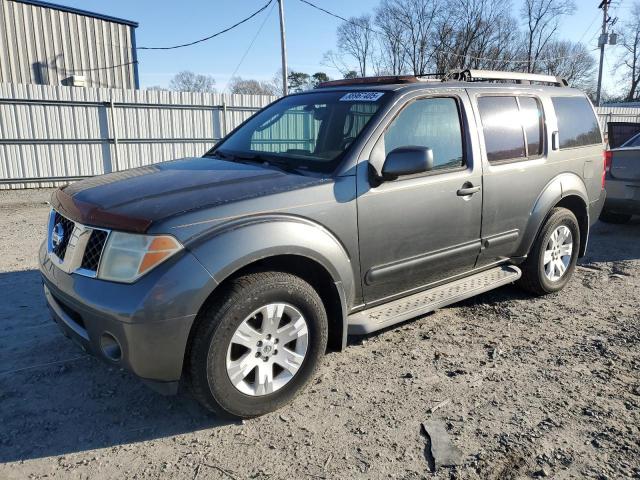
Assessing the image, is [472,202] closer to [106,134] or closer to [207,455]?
[207,455]

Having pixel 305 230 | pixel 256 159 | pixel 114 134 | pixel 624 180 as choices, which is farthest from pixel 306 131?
pixel 114 134

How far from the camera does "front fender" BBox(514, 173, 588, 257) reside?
14.4 feet

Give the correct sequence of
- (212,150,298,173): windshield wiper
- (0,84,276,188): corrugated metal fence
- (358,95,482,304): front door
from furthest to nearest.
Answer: (0,84,276,188): corrugated metal fence < (212,150,298,173): windshield wiper < (358,95,482,304): front door

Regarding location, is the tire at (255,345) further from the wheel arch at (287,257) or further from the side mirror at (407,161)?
the side mirror at (407,161)

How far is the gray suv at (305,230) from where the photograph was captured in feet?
8.27

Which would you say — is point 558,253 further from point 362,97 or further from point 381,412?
point 381,412

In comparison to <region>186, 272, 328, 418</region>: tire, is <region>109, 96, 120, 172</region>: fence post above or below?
above

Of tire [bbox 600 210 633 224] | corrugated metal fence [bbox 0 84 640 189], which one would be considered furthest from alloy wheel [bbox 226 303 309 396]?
corrugated metal fence [bbox 0 84 640 189]

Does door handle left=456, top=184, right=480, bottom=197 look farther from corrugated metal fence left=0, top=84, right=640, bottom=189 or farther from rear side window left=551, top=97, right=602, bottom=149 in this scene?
corrugated metal fence left=0, top=84, right=640, bottom=189

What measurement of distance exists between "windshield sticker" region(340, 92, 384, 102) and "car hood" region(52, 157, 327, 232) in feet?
2.73

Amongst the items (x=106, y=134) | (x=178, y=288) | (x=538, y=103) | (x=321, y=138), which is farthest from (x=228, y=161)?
(x=106, y=134)

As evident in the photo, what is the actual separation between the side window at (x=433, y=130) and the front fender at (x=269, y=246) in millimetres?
823

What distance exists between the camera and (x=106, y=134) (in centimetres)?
1234

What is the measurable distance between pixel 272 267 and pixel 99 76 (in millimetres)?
19503
